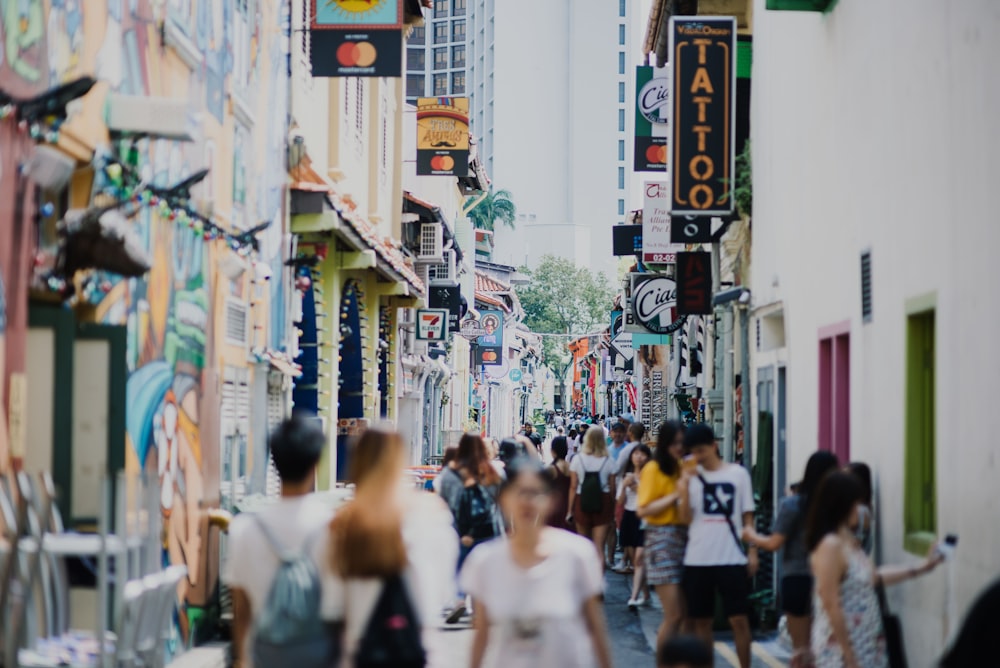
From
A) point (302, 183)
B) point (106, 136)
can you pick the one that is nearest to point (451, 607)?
point (302, 183)

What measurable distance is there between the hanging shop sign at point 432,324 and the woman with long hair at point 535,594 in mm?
31137

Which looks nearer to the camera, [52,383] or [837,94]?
[52,383]

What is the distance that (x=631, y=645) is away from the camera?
1509 centimetres

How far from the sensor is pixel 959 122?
31.9 ft

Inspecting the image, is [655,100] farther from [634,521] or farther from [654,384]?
[654,384]

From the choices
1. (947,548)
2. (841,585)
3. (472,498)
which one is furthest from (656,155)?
(841,585)

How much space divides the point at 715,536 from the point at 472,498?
9.96 feet

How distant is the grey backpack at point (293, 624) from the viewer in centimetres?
655

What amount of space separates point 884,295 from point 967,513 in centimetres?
292

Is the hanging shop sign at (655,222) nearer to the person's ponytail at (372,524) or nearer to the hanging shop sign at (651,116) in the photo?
the hanging shop sign at (651,116)

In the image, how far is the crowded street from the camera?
7.23 metres

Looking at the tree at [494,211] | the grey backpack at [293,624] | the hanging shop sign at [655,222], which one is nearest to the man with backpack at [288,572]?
the grey backpack at [293,624]

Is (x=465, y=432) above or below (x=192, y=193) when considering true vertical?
below

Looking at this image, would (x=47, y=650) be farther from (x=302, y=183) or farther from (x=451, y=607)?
(x=302, y=183)
